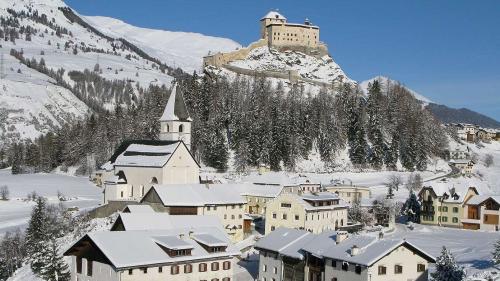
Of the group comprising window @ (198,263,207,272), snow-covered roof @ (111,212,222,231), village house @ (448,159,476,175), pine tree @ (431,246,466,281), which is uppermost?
village house @ (448,159,476,175)

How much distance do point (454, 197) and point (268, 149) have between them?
34.4m

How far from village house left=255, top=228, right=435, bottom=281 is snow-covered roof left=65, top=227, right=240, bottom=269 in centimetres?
413

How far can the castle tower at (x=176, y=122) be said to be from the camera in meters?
75.1

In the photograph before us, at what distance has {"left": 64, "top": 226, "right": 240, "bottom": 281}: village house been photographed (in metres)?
39.8

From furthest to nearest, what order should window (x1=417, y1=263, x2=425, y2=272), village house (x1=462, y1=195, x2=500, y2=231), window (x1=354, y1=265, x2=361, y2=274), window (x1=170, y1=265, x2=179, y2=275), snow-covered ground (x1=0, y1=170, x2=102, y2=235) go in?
snow-covered ground (x1=0, y1=170, x2=102, y2=235)
village house (x1=462, y1=195, x2=500, y2=231)
window (x1=417, y1=263, x2=425, y2=272)
window (x1=170, y1=265, x2=179, y2=275)
window (x1=354, y1=265, x2=361, y2=274)

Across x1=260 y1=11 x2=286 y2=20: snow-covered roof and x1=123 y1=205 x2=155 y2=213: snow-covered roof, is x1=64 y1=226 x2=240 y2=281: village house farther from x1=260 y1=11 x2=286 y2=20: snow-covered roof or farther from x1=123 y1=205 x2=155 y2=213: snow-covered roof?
x1=260 y1=11 x2=286 y2=20: snow-covered roof

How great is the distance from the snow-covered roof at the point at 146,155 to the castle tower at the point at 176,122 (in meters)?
3.31

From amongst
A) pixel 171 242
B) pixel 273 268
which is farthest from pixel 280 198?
pixel 171 242

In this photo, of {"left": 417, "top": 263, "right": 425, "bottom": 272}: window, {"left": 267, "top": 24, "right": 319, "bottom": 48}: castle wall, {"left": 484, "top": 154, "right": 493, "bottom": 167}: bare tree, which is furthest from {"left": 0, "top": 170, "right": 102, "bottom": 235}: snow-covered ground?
{"left": 484, "top": 154, "right": 493, "bottom": 167}: bare tree

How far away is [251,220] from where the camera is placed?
6738 cm

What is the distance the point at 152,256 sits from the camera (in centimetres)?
4097

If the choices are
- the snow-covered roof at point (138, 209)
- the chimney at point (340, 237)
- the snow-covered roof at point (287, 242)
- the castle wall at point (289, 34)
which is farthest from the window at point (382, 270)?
the castle wall at point (289, 34)

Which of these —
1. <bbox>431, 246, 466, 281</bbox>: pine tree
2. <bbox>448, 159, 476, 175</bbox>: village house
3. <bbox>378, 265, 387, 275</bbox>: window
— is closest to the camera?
<bbox>431, 246, 466, 281</bbox>: pine tree

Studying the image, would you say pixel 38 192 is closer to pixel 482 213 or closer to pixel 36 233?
pixel 36 233
